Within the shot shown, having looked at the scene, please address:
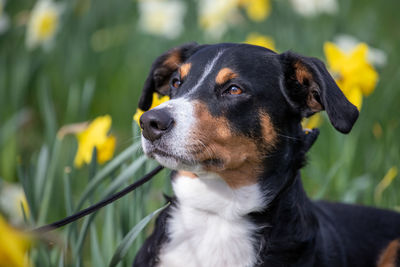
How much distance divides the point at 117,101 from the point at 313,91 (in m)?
3.24

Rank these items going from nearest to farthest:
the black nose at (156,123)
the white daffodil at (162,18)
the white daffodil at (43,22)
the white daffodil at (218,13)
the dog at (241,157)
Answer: the black nose at (156,123) → the dog at (241,157) → the white daffodil at (43,22) → the white daffodil at (218,13) → the white daffodil at (162,18)

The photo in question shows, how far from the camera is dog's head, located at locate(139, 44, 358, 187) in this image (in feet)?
6.59

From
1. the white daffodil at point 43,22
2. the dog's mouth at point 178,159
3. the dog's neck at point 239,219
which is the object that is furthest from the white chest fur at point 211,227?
the white daffodil at point 43,22

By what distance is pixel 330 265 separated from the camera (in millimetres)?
2295

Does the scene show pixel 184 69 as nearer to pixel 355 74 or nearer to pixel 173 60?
pixel 173 60

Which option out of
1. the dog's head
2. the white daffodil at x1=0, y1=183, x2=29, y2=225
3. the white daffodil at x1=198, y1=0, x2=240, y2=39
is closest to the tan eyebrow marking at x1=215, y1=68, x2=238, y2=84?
the dog's head

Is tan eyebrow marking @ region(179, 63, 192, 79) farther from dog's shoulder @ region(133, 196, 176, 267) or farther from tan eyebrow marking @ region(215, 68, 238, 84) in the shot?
dog's shoulder @ region(133, 196, 176, 267)

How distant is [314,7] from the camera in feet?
16.1

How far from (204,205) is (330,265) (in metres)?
0.65

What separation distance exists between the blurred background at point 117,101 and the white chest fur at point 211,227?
0.22 meters

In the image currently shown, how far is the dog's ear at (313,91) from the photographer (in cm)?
204

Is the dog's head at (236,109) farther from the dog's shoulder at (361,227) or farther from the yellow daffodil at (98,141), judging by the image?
the dog's shoulder at (361,227)

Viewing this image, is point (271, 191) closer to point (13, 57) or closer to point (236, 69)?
point (236, 69)

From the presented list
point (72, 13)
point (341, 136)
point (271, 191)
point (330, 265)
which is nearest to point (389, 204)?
point (341, 136)
